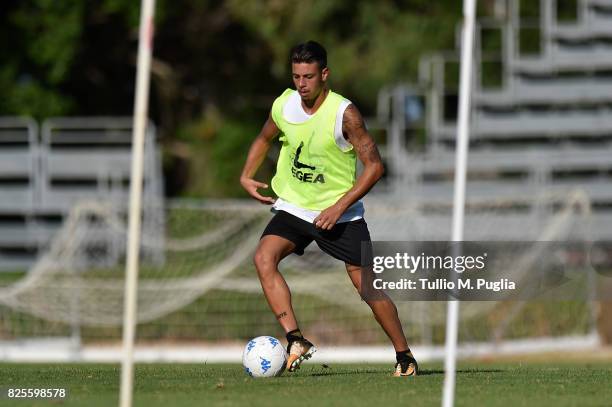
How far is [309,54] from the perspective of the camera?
10.4m

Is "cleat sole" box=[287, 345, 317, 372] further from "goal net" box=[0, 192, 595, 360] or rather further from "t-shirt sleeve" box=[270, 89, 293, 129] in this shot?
"goal net" box=[0, 192, 595, 360]

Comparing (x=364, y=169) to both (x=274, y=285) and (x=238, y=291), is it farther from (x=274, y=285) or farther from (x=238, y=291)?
(x=238, y=291)

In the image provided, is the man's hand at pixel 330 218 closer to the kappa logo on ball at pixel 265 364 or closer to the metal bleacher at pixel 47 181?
the kappa logo on ball at pixel 265 364

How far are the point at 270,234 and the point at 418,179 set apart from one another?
675 inches

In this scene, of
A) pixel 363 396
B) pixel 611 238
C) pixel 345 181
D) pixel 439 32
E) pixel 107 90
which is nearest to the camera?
pixel 363 396

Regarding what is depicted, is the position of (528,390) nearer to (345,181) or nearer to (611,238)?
(345,181)

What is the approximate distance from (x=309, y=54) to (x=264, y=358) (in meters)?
2.19

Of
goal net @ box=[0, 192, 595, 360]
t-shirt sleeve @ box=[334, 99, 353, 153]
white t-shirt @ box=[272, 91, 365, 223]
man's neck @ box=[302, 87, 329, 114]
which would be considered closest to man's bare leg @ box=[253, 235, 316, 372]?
white t-shirt @ box=[272, 91, 365, 223]

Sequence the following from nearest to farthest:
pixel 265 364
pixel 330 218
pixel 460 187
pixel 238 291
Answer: pixel 460 187 → pixel 330 218 → pixel 265 364 → pixel 238 291

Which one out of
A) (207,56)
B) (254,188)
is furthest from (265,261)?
(207,56)

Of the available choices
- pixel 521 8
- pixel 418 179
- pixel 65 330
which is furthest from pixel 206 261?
pixel 521 8

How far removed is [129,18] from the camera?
33062mm

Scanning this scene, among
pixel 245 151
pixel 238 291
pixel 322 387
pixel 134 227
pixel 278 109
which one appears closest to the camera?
pixel 134 227

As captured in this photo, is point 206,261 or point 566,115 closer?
point 206,261
